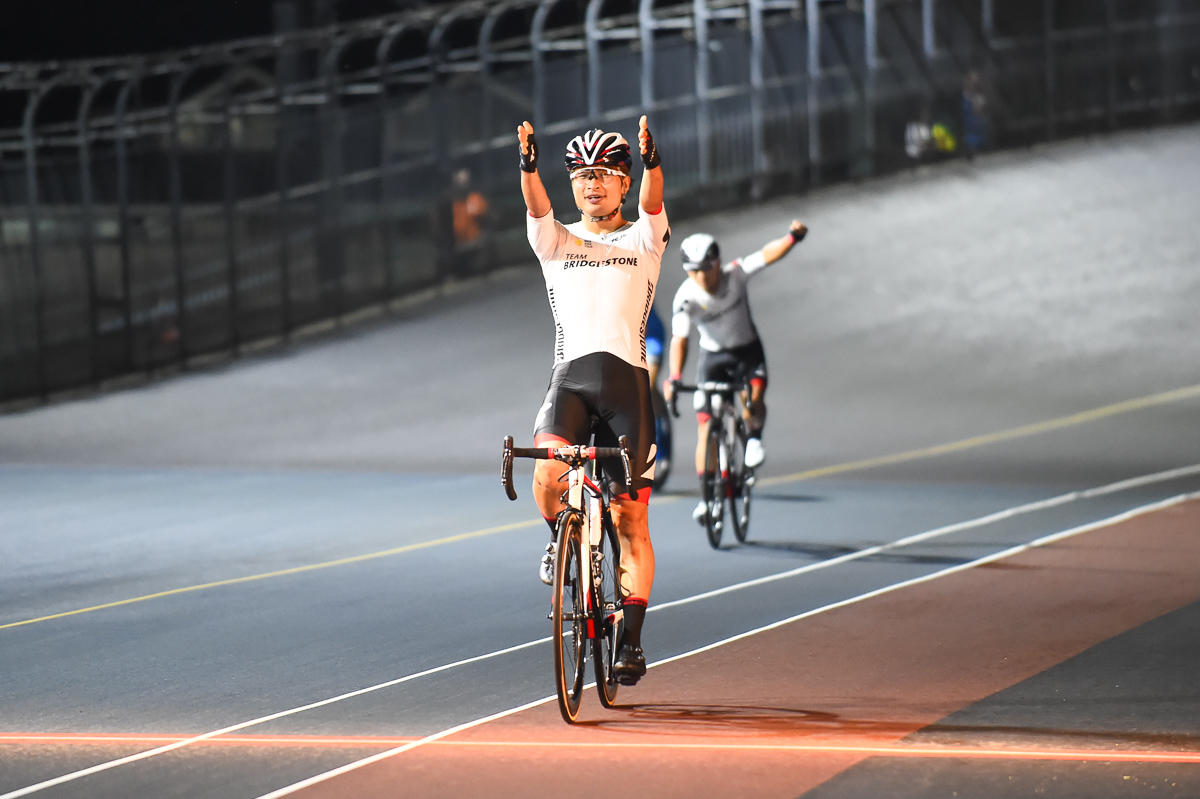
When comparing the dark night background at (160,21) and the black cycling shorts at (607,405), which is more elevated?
the dark night background at (160,21)

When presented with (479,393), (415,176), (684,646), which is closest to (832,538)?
(684,646)

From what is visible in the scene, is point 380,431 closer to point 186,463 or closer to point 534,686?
Answer: point 186,463

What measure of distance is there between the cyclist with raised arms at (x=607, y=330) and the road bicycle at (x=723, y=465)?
385cm

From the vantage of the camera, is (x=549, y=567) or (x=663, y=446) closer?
(x=549, y=567)

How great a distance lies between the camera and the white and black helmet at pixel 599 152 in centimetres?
586

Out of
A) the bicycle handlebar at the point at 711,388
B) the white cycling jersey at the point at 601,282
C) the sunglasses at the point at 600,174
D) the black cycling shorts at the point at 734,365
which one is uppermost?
the sunglasses at the point at 600,174

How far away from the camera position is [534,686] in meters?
6.26

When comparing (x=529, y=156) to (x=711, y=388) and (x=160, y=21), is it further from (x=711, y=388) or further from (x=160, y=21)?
(x=160, y=21)

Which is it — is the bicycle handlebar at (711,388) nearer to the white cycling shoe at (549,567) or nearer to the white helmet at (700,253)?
the white helmet at (700,253)

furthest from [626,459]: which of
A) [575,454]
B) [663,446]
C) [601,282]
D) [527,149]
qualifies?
[663,446]

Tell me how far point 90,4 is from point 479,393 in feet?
49.4

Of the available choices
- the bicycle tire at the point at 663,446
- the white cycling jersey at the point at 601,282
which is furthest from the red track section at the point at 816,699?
the bicycle tire at the point at 663,446

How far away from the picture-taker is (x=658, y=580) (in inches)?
344

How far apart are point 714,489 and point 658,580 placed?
1242mm
